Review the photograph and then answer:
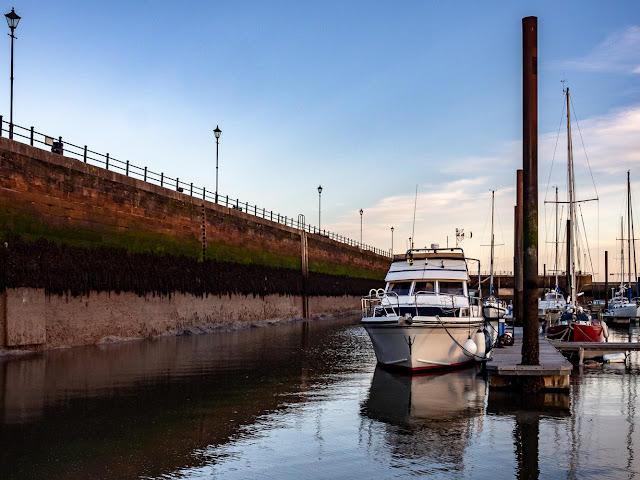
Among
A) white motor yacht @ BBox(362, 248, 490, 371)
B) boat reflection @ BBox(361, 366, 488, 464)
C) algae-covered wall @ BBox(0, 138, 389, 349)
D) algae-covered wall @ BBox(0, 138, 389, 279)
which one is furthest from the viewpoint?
algae-covered wall @ BBox(0, 138, 389, 279)

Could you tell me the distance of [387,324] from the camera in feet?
59.8

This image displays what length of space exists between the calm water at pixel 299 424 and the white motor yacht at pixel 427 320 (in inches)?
23.7

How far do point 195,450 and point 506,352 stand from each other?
12.2m

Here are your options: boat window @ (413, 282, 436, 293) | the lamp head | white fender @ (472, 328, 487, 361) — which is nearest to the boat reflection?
white fender @ (472, 328, 487, 361)

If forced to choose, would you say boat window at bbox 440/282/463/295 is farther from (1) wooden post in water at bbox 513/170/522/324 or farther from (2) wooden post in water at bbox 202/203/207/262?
(2) wooden post in water at bbox 202/203/207/262

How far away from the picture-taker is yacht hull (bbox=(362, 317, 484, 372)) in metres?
18.1

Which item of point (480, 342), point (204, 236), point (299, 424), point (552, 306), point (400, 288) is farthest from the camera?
point (552, 306)

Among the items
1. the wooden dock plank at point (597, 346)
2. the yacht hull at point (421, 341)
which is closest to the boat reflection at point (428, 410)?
the yacht hull at point (421, 341)

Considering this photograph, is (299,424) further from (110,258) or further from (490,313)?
(110,258)

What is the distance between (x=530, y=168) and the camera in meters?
15.1

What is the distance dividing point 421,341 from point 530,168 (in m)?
5.58

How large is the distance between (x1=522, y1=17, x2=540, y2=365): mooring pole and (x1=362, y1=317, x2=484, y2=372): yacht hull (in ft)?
10.5

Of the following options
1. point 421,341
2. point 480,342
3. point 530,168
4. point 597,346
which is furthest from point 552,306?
point 530,168

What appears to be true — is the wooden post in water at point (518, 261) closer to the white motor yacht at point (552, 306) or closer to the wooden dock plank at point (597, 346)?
the white motor yacht at point (552, 306)
